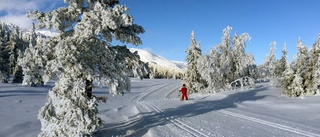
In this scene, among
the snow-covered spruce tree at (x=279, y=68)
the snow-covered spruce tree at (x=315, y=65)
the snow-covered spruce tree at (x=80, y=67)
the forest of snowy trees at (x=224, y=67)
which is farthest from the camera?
the forest of snowy trees at (x=224, y=67)

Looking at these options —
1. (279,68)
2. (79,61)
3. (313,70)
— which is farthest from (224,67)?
(79,61)

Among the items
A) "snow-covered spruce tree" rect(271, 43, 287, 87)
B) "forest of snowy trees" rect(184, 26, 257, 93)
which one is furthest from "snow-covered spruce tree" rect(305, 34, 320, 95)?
"forest of snowy trees" rect(184, 26, 257, 93)

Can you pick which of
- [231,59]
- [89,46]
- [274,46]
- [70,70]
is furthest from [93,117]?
[274,46]

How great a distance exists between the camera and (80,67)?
1206cm

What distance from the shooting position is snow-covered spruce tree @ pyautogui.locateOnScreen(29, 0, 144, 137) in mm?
12141

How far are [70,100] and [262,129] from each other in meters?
8.27

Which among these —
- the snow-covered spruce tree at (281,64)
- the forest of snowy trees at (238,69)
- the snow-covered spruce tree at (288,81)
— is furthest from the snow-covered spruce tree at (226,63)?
the snow-covered spruce tree at (281,64)

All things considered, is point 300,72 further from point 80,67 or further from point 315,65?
point 80,67

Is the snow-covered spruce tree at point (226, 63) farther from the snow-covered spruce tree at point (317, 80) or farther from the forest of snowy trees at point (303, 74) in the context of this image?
the snow-covered spruce tree at point (317, 80)

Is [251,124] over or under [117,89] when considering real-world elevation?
under

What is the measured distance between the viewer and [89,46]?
41.0 ft

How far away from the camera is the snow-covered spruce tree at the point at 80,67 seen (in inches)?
478

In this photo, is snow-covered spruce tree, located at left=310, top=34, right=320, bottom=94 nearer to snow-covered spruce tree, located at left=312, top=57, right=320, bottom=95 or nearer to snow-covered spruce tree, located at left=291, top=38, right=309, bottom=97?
snow-covered spruce tree, located at left=312, top=57, right=320, bottom=95

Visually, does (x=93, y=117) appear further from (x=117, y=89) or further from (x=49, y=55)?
(x=49, y=55)
